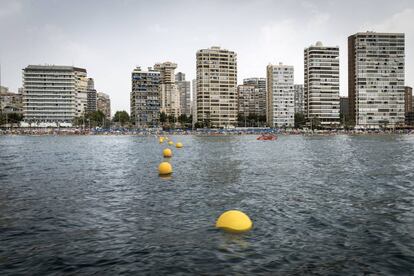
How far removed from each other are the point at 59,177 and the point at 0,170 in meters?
10.3

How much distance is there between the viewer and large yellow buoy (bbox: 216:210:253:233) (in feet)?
48.8

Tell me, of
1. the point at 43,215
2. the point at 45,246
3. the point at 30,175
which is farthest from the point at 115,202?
the point at 30,175

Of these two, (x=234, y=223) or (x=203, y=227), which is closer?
(x=234, y=223)

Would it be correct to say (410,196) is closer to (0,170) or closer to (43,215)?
(43,215)

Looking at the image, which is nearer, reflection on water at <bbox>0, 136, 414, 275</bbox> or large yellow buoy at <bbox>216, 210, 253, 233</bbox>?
reflection on water at <bbox>0, 136, 414, 275</bbox>

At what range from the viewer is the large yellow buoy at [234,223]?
14.9 metres

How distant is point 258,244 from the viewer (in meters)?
13.3

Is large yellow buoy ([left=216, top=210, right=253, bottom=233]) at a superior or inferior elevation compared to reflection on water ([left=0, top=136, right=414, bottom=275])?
superior

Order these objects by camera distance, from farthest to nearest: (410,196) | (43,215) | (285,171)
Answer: (285,171) < (410,196) < (43,215)

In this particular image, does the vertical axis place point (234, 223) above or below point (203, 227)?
above

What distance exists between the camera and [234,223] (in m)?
14.9

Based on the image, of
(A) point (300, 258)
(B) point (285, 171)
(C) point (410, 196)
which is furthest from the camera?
(B) point (285, 171)

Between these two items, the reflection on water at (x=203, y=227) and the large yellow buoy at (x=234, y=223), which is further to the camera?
the large yellow buoy at (x=234, y=223)

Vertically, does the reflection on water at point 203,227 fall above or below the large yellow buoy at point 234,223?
below
